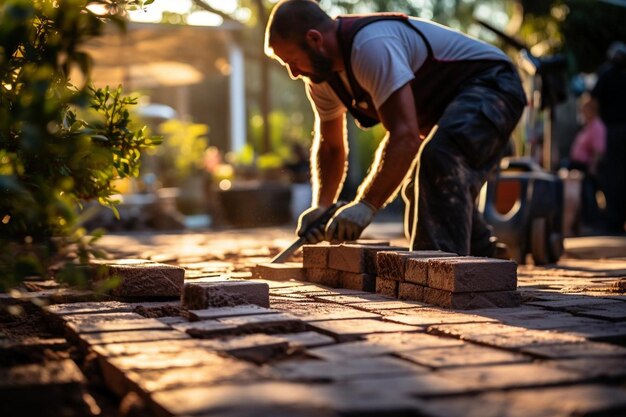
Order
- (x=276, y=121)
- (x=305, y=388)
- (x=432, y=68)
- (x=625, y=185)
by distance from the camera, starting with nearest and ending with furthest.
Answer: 1. (x=305, y=388)
2. (x=432, y=68)
3. (x=625, y=185)
4. (x=276, y=121)

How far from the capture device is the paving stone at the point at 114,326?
9.89 ft

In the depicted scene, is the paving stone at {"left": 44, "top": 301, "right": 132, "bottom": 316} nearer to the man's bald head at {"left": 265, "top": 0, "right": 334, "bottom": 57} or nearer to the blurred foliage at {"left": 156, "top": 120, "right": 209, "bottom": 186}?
the man's bald head at {"left": 265, "top": 0, "right": 334, "bottom": 57}

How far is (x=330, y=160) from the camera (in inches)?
212

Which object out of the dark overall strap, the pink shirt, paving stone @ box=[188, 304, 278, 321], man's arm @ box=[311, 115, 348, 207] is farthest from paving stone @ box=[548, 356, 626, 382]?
the pink shirt

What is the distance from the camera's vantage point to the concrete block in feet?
14.9

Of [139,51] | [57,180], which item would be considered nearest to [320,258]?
[57,180]

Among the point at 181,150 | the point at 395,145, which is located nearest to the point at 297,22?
the point at 395,145

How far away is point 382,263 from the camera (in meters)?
4.14

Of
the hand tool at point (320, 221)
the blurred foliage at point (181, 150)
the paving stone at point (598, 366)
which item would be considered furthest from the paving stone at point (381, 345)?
the blurred foliage at point (181, 150)

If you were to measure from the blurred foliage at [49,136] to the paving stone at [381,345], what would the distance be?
0.71 metres

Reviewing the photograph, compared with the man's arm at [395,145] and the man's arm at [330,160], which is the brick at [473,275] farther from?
the man's arm at [330,160]

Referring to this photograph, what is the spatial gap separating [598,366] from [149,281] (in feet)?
6.34

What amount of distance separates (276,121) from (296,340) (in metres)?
17.8

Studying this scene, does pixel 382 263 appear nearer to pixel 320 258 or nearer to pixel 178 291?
pixel 320 258
